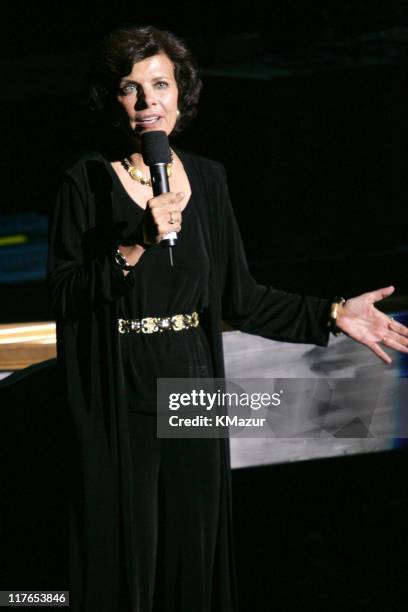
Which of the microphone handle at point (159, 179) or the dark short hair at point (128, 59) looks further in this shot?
the dark short hair at point (128, 59)

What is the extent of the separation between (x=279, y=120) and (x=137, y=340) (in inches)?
179

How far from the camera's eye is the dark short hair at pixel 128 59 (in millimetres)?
1585

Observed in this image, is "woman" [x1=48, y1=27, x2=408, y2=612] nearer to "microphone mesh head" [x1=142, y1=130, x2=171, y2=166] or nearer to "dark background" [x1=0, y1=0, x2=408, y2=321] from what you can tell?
"microphone mesh head" [x1=142, y1=130, x2=171, y2=166]

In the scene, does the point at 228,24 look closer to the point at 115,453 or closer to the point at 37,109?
the point at 37,109

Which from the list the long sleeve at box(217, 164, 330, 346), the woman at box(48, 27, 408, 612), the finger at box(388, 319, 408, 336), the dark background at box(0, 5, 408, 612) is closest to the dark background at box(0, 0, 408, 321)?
the dark background at box(0, 5, 408, 612)

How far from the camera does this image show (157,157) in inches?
57.7

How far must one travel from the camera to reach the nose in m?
1.57

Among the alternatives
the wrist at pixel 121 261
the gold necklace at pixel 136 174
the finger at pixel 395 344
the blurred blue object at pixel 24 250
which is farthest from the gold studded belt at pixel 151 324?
the blurred blue object at pixel 24 250

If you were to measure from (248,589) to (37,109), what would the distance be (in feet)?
12.2

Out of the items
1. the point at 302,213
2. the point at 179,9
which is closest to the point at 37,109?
the point at 179,9

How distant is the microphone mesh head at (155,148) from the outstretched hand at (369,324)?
64 centimetres

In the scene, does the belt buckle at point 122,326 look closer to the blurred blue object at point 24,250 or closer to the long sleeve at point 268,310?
the long sleeve at point 268,310

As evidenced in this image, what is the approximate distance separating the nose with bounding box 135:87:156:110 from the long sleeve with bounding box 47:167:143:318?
7.2 inches

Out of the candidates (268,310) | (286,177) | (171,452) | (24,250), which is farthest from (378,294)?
(286,177)
